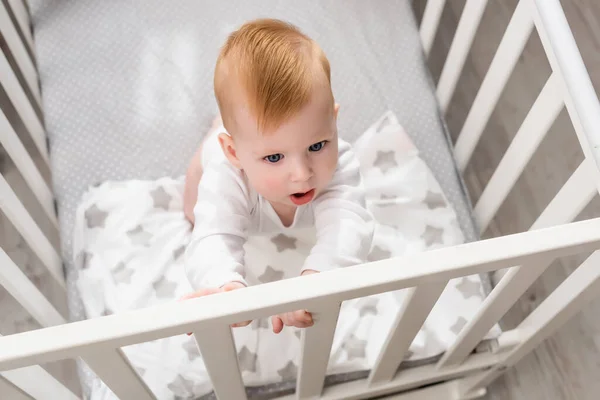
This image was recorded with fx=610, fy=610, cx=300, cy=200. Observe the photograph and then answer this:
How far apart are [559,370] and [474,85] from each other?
0.70 m

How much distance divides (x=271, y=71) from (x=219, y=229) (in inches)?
10.6

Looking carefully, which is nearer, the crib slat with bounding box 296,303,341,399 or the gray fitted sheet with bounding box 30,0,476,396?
the crib slat with bounding box 296,303,341,399

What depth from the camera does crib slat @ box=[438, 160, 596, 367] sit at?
0.62 meters

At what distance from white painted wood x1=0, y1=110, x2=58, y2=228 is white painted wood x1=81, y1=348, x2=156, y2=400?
0.46 m

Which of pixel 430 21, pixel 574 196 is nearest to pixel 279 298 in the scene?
pixel 574 196

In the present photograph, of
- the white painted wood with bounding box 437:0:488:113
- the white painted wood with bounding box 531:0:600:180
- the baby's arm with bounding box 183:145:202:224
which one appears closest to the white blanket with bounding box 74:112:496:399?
the baby's arm with bounding box 183:145:202:224

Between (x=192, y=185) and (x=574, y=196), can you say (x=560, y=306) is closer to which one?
(x=574, y=196)

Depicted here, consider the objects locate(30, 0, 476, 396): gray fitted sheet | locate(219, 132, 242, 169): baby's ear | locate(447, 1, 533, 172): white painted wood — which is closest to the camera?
locate(219, 132, 242, 169): baby's ear

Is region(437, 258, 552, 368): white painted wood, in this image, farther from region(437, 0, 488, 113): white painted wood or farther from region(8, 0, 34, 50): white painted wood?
region(8, 0, 34, 50): white painted wood

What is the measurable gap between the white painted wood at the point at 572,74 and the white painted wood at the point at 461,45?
198mm

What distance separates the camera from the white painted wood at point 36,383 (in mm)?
633

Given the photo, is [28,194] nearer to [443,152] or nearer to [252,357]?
[252,357]

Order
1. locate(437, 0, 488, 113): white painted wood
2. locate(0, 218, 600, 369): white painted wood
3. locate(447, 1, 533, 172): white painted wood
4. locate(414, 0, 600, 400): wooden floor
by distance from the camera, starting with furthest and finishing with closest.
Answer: locate(414, 0, 600, 400): wooden floor < locate(437, 0, 488, 113): white painted wood < locate(447, 1, 533, 172): white painted wood < locate(0, 218, 600, 369): white painted wood

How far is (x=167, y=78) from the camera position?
3.80 ft
